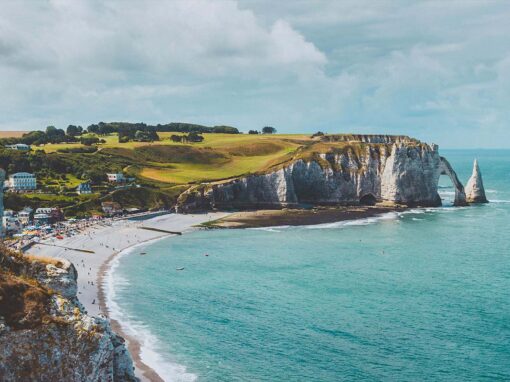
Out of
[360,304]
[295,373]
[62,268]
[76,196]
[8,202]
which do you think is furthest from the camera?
[76,196]

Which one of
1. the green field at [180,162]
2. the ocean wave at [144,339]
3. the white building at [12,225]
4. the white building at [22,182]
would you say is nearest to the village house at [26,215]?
the white building at [12,225]

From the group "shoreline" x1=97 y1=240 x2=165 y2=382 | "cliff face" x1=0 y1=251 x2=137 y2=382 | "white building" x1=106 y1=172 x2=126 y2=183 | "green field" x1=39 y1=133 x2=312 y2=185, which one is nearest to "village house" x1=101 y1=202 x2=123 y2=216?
"white building" x1=106 y1=172 x2=126 y2=183

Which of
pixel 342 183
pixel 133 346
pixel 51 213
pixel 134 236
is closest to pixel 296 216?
pixel 342 183

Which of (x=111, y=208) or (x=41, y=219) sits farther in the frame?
(x=111, y=208)

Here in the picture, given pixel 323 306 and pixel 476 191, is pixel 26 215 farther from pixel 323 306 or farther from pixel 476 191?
pixel 476 191

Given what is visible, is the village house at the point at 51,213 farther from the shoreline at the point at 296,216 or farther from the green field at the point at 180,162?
the green field at the point at 180,162

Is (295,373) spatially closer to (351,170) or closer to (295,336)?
(295,336)

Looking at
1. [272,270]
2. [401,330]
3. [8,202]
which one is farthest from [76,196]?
[401,330]
